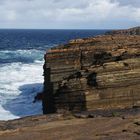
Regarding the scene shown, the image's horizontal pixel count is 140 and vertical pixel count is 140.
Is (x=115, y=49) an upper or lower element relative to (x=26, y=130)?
upper

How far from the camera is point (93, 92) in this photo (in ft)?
95.1

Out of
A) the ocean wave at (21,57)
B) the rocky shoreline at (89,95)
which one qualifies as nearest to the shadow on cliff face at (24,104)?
Answer: the rocky shoreline at (89,95)

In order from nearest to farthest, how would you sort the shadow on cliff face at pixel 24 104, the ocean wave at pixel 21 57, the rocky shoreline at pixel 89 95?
the rocky shoreline at pixel 89 95, the shadow on cliff face at pixel 24 104, the ocean wave at pixel 21 57

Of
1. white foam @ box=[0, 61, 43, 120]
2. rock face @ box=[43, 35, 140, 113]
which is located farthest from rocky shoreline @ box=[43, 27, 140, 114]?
white foam @ box=[0, 61, 43, 120]

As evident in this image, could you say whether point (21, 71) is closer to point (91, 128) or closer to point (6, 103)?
point (6, 103)

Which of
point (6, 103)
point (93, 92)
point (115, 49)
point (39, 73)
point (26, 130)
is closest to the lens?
point (26, 130)

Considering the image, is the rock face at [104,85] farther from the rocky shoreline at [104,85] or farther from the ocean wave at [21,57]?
the ocean wave at [21,57]

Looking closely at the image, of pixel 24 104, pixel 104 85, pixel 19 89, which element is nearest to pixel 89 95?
pixel 104 85

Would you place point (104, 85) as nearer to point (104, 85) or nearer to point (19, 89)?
point (104, 85)

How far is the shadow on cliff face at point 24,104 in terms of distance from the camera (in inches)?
1447

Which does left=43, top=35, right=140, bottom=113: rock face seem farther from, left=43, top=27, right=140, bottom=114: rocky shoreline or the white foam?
the white foam

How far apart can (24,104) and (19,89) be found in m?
6.68

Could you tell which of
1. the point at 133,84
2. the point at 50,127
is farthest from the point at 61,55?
the point at 50,127

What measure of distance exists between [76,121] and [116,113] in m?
2.61
